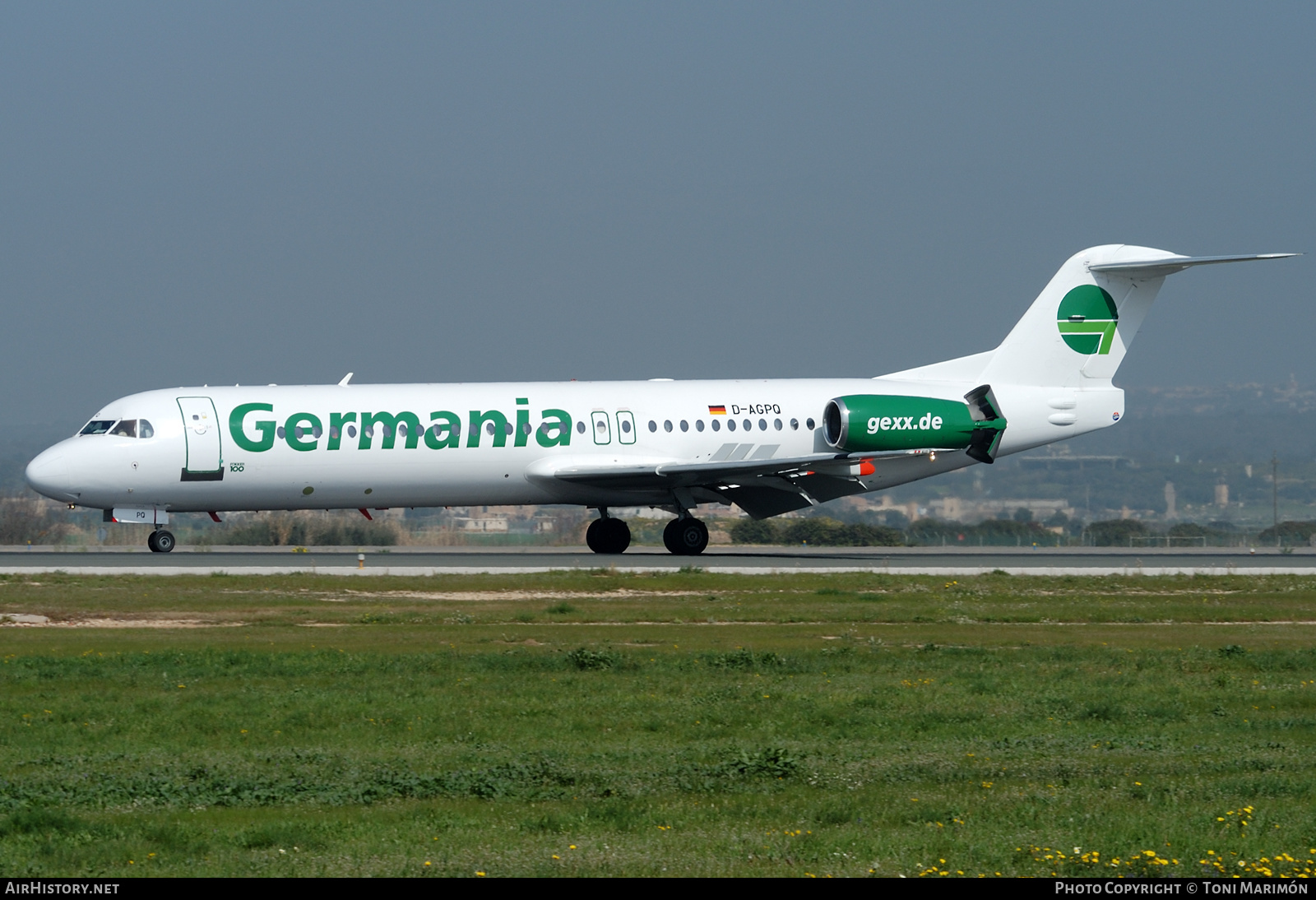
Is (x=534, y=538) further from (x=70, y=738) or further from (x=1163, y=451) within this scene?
(x=1163, y=451)

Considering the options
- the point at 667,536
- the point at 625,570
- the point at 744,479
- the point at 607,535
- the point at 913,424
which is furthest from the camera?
the point at 607,535

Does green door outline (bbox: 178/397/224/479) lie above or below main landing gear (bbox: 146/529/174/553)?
above

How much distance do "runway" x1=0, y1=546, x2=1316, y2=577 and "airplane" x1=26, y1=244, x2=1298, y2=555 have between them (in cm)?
146

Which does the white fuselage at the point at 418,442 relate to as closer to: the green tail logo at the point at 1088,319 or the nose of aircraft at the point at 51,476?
the nose of aircraft at the point at 51,476

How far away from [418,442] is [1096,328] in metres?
18.3

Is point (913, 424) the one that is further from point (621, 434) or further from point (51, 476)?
point (51, 476)

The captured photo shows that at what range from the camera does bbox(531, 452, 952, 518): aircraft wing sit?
35.4 metres

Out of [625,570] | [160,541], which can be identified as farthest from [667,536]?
[160,541]

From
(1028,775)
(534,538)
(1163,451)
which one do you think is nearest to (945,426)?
(534,538)

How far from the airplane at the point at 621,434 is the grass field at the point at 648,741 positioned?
417 inches

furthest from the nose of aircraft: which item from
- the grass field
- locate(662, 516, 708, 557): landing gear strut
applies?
locate(662, 516, 708, 557): landing gear strut

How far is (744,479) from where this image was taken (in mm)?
36156

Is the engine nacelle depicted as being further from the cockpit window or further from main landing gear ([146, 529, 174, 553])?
the cockpit window
